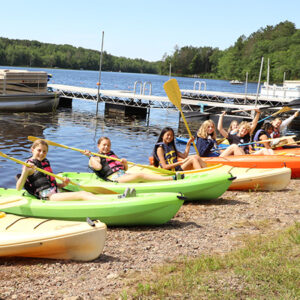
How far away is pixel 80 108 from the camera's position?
2934 cm

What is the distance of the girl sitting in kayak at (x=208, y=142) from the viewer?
9.69 m

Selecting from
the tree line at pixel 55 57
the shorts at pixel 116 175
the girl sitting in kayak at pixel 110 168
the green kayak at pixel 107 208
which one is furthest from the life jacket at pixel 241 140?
the tree line at pixel 55 57

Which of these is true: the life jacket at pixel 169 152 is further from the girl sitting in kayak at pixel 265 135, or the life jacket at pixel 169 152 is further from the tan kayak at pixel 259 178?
the girl sitting in kayak at pixel 265 135

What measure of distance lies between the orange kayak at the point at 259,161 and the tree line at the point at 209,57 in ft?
299

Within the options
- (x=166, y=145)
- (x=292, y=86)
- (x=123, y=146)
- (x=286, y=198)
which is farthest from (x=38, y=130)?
(x=292, y=86)

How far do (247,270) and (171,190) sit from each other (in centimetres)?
294

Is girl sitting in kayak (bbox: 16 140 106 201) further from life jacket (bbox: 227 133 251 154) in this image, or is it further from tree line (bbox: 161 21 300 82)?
tree line (bbox: 161 21 300 82)

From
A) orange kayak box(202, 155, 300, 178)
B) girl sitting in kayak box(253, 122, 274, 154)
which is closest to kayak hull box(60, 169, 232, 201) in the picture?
orange kayak box(202, 155, 300, 178)

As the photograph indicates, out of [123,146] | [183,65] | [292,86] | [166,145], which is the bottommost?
[123,146]

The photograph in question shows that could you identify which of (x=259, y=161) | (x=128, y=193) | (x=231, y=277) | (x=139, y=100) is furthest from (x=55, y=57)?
(x=231, y=277)

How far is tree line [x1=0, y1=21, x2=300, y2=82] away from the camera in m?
109

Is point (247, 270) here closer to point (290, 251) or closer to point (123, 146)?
point (290, 251)

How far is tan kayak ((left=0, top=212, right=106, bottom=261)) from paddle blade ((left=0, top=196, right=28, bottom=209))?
2.84ft

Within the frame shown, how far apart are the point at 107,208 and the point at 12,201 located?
4.32 ft
